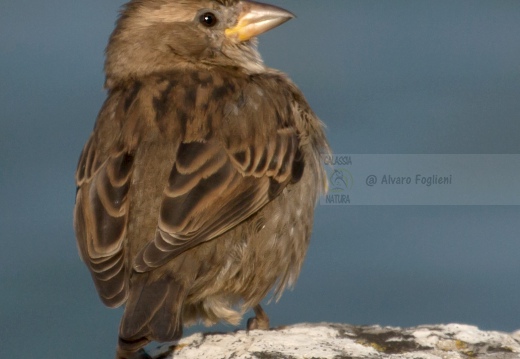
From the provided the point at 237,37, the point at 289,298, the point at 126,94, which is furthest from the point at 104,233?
the point at 289,298

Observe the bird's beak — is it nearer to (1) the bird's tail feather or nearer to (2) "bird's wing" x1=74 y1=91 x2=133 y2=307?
(2) "bird's wing" x1=74 y1=91 x2=133 y2=307

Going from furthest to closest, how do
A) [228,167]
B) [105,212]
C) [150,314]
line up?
[228,167] < [105,212] < [150,314]

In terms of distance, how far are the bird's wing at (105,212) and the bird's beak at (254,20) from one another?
0.94m

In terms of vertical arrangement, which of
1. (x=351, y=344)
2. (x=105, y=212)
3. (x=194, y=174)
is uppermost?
(x=194, y=174)

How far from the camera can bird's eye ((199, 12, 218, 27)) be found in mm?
5414

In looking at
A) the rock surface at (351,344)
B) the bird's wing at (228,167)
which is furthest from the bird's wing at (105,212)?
the rock surface at (351,344)

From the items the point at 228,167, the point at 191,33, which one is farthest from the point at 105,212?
the point at 191,33

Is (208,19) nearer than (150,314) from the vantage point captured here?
No

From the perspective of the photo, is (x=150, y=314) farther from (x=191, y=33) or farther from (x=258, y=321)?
(x=191, y=33)

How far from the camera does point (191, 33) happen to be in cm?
539

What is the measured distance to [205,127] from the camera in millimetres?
4520

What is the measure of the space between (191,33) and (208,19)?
4.7 inches

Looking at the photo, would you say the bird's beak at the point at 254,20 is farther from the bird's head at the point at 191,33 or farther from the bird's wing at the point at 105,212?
the bird's wing at the point at 105,212

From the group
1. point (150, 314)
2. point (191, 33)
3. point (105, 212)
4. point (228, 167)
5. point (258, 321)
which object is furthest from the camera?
point (191, 33)
